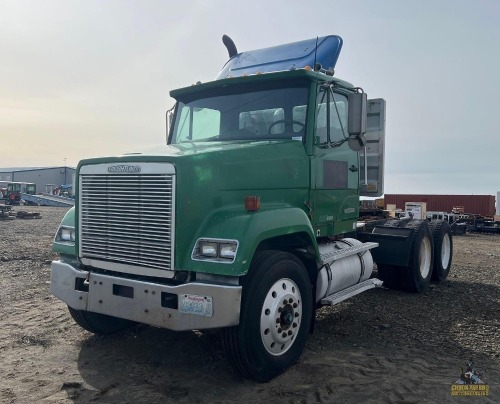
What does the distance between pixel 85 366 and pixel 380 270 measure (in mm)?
5356

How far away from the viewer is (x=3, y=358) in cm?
497

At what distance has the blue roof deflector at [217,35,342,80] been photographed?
6961 millimetres

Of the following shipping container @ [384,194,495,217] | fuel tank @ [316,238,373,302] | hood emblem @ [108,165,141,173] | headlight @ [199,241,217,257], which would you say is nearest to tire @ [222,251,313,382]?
headlight @ [199,241,217,257]

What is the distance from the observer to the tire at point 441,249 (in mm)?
9211

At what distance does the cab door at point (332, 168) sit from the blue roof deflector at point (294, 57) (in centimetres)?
100

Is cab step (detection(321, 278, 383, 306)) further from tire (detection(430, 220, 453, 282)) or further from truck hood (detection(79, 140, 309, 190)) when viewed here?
tire (detection(430, 220, 453, 282))

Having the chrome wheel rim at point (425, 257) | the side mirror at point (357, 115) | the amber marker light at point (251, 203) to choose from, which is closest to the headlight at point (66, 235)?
the amber marker light at point (251, 203)

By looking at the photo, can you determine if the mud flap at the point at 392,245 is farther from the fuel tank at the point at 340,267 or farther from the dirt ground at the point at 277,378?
A: the fuel tank at the point at 340,267

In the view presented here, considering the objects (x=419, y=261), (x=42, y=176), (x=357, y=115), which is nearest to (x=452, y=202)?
(x=419, y=261)

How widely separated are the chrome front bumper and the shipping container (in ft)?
93.5

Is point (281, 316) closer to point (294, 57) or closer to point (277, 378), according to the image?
point (277, 378)

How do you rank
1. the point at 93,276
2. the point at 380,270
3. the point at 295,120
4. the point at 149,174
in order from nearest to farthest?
1. the point at 149,174
2. the point at 93,276
3. the point at 295,120
4. the point at 380,270

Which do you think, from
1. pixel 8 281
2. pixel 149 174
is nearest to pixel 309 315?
pixel 149 174

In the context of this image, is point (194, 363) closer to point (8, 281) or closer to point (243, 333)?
point (243, 333)
